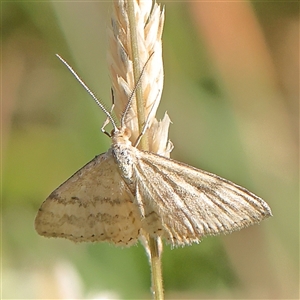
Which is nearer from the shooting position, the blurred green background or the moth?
the moth

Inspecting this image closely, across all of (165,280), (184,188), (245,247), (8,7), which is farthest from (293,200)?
(8,7)

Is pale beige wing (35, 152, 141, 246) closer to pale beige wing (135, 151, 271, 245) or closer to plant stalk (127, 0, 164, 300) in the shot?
pale beige wing (135, 151, 271, 245)

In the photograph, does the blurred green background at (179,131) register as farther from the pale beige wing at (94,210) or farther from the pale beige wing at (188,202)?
the pale beige wing at (188,202)

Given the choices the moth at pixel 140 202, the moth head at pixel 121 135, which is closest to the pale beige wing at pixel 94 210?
the moth at pixel 140 202

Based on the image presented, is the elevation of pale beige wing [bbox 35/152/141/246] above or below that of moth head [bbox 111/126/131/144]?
below

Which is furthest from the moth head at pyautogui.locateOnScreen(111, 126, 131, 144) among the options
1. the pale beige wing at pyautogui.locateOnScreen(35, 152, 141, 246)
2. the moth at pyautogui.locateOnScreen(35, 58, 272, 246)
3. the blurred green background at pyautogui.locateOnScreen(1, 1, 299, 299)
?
the blurred green background at pyautogui.locateOnScreen(1, 1, 299, 299)

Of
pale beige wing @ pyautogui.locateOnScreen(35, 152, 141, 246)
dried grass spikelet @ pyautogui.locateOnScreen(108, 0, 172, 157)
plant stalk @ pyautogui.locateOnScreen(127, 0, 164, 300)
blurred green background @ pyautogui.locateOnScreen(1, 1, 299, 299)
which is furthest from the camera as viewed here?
blurred green background @ pyautogui.locateOnScreen(1, 1, 299, 299)
